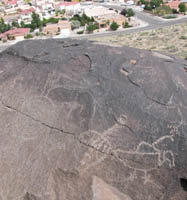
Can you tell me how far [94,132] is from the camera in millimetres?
3582

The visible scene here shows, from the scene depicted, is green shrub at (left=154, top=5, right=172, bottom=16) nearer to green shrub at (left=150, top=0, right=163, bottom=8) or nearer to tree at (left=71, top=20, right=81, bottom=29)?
green shrub at (left=150, top=0, right=163, bottom=8)

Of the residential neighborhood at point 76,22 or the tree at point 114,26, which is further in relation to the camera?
the residential neighborhood at point 76,22

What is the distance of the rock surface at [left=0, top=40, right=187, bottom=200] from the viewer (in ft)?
11.2

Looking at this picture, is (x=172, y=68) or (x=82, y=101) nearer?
(x=82, y=101)

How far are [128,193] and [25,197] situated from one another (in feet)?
5.30

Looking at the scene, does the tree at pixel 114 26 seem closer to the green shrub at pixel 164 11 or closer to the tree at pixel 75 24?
the tree at pixel 75 24

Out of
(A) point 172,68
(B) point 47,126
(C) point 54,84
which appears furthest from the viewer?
(A) point 172,68

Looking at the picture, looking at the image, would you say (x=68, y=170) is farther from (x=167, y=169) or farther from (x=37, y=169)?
(x=167, y=169)

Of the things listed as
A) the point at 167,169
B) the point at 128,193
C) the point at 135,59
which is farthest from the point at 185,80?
the point at 128,193

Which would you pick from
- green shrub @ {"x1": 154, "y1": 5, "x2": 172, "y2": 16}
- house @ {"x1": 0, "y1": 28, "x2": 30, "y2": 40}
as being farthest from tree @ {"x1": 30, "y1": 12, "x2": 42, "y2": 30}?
green shrub @ {"x1": 154, "y1": 5, "x2": 172, "y2": 16}

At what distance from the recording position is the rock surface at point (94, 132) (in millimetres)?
3400

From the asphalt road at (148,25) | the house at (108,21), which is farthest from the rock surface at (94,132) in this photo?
the house at (108,21)

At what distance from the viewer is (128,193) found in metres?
3.41

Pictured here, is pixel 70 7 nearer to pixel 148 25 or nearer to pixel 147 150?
pixel 148 25
